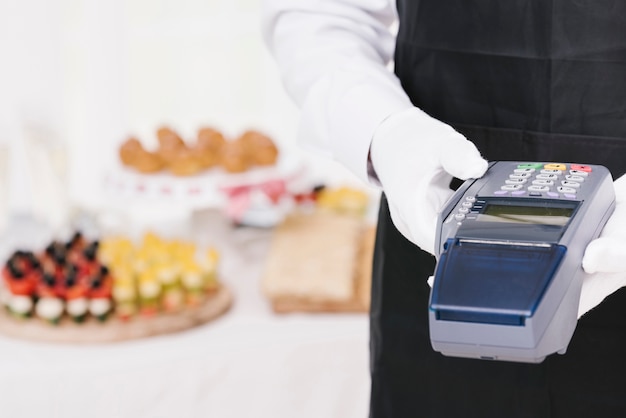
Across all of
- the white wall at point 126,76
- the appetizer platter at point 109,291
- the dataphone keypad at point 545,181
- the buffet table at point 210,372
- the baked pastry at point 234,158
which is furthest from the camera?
the white wall at point 126,76

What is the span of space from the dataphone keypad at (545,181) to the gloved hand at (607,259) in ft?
0.10

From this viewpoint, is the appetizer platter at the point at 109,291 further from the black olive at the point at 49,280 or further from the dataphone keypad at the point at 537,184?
the dataphone keypad at the point at 537,184

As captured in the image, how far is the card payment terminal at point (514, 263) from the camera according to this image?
0.50 meters

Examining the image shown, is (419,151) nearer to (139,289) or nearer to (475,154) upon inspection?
(475,154)

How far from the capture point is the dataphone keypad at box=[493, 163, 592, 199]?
1.99 feet

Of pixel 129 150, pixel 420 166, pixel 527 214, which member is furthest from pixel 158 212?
pixel 527 214

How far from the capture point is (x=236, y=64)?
110 inches

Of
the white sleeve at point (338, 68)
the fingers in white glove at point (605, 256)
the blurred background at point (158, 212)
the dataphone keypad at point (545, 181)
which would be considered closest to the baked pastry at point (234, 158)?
the blurred background at point (158, 212)

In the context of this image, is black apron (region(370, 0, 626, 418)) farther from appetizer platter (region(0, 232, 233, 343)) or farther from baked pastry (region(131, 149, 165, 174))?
baked pastry (region(131, 149, 165, 174))

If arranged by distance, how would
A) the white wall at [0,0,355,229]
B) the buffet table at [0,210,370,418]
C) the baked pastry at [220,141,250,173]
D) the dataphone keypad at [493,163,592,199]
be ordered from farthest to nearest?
the white wall at [0,0,355,229], the baked pastry at [220,141,250,173], the buffet table at [0,210,370,418], the dataphone keypad at [493,163,592,199]

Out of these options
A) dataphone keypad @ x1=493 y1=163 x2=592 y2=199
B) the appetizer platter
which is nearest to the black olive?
the appetizer platter

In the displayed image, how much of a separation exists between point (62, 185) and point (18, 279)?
32 cm

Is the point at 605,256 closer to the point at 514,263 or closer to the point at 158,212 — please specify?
the point at 514,263

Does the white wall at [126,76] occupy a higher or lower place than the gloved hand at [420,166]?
lower
